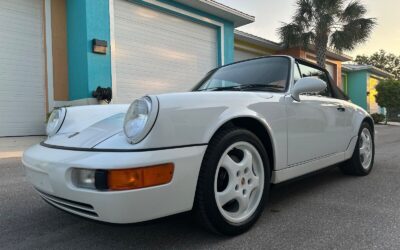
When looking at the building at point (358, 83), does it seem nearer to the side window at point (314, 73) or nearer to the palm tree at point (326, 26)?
the palm tree at point (326, 26)

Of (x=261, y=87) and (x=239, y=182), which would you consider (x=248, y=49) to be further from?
(x=239, y=182)

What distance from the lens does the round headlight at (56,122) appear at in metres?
2.55

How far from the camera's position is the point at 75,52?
28.0 ft

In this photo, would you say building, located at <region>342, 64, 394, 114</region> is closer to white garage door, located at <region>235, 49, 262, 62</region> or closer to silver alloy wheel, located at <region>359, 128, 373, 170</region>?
white garage door, located at <region>235, 49, 262, 62</region>

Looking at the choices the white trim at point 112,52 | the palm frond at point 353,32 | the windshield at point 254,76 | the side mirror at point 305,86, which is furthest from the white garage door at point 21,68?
the palm frond at point 353,32

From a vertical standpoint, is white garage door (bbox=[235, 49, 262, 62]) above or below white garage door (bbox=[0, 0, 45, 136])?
above

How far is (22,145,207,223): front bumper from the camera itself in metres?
1.70

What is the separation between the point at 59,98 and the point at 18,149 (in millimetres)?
2588

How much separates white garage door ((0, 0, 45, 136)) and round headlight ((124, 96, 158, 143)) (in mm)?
7021

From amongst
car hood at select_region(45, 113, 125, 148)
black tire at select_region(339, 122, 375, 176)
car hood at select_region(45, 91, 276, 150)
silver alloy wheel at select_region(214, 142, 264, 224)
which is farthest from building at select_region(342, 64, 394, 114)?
car hood at select_region(45, 113, 125, 148)

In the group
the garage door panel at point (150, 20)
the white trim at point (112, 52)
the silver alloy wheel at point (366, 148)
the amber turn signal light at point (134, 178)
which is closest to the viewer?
the amber turn signal light at point (134, 178)

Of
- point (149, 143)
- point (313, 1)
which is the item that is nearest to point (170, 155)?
point (149, 143)

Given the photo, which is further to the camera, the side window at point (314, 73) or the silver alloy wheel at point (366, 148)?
the silver alloy wheel at point (366, 148)

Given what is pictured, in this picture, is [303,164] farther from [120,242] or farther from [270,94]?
[120,242]
